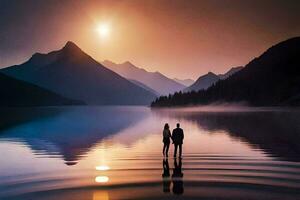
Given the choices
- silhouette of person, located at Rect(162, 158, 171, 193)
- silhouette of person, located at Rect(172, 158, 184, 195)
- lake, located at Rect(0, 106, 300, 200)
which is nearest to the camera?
lake, located at Rect(0, 106, 300, 200)

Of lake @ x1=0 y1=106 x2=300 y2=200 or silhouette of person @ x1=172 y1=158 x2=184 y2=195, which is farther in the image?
silhouette of person @ x1=172 y1=158 x2=184 y2=195

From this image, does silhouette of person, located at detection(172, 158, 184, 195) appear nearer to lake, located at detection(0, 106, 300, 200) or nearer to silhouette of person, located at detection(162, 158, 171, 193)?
lake, located at detection(0, 106, 300, 200)

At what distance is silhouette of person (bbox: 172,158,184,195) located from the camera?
21.1 metres

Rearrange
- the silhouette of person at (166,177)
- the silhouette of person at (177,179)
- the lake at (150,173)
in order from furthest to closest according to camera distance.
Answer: the silhouette of person at (166,177), the silhouette of person at (177,179), the lake at (150,173)

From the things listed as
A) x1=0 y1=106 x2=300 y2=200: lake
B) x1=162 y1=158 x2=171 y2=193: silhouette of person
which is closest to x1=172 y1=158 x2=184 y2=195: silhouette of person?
x1=0 y1=106 x2=300 y2=200: lake

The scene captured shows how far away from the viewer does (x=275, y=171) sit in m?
26.9

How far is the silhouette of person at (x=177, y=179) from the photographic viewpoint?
2109cm

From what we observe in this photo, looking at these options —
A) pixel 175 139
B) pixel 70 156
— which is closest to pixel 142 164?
pixel 175 139

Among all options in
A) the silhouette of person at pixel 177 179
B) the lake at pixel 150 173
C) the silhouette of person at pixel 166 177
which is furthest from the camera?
the silhouette of person at pixel 166 177

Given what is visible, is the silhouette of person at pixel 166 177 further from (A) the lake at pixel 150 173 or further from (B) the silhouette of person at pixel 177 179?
(B) the silhouette of person at pixel 177 179

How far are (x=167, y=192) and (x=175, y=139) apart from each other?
14.5 meters

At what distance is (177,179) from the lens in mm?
24344

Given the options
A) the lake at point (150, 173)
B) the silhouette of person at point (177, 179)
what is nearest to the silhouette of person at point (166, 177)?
the lake at point (150, 173)

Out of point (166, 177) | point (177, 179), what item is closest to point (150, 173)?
point (166, 177)
